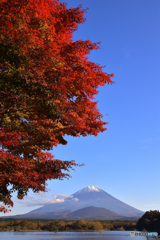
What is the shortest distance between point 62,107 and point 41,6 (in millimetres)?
4129

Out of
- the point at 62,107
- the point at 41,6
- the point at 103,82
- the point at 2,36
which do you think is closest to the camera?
the point at 2,36

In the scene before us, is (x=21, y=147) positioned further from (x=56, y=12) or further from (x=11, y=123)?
(x=56, y=12)

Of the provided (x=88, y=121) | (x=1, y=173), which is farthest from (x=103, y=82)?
(x=1, y=173)

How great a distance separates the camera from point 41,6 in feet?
32.4

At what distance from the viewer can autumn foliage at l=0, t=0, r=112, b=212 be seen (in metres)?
8.09

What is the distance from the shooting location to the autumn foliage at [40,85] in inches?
318

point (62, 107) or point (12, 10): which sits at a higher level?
point (12, 10)

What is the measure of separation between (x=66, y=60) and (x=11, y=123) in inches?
138

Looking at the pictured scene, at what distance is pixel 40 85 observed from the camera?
812 cm

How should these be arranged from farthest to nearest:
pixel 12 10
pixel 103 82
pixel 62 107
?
pixel 103 82, pixel 62 107, pixel 12 10

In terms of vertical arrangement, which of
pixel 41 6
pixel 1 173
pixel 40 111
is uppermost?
pixel 41 6

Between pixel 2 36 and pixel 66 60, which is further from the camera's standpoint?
pixel 66 60

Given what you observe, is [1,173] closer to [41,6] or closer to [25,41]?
[25,41]

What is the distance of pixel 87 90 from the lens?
11414 millimetres
